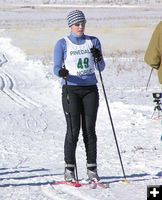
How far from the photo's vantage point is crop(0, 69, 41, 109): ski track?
50.8 feet

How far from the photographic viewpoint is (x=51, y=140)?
11.2 meters

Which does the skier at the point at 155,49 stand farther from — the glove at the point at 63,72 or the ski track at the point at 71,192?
the ski track at the point at 71,192

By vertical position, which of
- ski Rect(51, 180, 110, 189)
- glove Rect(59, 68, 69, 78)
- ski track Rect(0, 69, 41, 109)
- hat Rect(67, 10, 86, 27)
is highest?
hat Rect(67, 10, 86, 27)

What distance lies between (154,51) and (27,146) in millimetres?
4016

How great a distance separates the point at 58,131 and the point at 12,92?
5.48m

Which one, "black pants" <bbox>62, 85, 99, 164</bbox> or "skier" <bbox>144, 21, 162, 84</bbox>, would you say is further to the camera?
"black pants" <bbox>62, 85, 99, 164</bbox>

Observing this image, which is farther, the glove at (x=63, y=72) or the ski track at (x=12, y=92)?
the ski track at (x=12, y=92)

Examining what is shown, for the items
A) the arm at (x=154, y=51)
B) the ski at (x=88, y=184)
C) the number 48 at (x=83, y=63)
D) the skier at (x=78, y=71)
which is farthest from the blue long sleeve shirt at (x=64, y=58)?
the ski at (x=88, y=184)

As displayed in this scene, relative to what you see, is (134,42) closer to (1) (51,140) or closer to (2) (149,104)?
(2) (149,104)

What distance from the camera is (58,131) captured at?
1212cm

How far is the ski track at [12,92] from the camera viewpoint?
15.5 meters

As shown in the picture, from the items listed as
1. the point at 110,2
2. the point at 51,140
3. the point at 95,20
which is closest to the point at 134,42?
the point at 95,20

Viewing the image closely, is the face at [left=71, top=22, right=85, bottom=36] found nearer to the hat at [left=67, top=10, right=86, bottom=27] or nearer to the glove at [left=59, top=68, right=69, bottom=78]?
the hat at [left=67, top=10, right=86, bottom=27]

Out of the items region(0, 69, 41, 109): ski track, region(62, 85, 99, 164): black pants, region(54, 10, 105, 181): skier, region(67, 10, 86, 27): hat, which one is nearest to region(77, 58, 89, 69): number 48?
region(54, 10, 105, 181): skier
